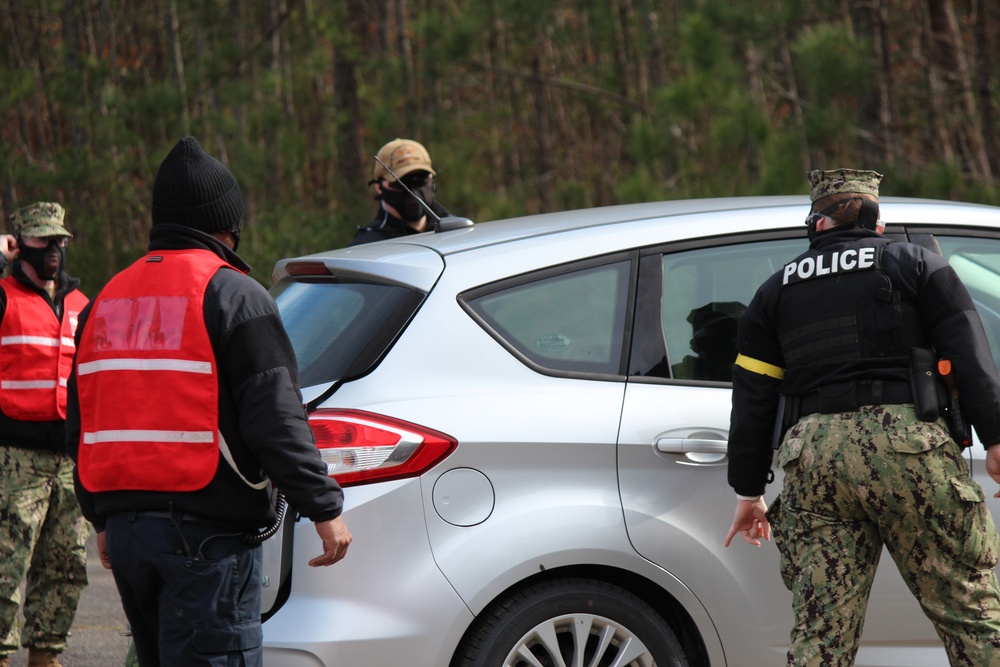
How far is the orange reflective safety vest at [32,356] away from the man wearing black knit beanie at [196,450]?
2297mm

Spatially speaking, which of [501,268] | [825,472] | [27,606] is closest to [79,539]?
[27,606]

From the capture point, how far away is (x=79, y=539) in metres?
5.23

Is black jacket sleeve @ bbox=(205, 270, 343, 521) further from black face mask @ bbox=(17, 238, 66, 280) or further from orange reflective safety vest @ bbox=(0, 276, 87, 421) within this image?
black face mask @ bbox=(17, 238, 66, 280)

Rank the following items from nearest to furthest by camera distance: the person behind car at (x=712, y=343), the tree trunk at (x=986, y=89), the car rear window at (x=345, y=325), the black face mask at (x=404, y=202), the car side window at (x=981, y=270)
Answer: the car rear window at (x=345, y=325) < the person behind car at (x=712, y=343) < the car side window at (x=981, y=270) < the black face mask at (x=404, y=202) < the tree trunk at (x=986, y=89)

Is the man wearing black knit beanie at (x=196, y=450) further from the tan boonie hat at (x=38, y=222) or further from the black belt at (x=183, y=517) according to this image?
the tan boonie hat at (x=38, y=222)

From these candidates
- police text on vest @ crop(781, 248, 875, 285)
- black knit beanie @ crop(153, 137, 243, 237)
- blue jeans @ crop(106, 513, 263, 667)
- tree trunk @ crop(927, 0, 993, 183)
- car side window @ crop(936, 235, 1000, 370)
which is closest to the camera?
blue jeans @ crop(106, 513, 263, 667)

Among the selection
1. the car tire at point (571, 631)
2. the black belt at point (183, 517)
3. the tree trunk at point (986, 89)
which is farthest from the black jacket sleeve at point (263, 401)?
the tree trunk at point (986, 89)

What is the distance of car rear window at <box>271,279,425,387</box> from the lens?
3.40 meters

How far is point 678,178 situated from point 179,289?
344 inches

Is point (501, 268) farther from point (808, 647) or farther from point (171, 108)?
point (171, 108)

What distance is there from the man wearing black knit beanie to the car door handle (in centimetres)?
102

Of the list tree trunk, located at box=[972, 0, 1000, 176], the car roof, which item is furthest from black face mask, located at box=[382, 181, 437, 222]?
tree trunk, located at box=[972, 0, 1000, 176]

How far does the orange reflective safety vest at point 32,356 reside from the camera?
5.02m

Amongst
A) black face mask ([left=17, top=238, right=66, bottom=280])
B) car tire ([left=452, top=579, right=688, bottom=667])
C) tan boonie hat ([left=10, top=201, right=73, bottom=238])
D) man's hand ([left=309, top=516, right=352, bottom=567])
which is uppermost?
tan boonie hat ([left=10, top=201, right=73, bottom=238])
